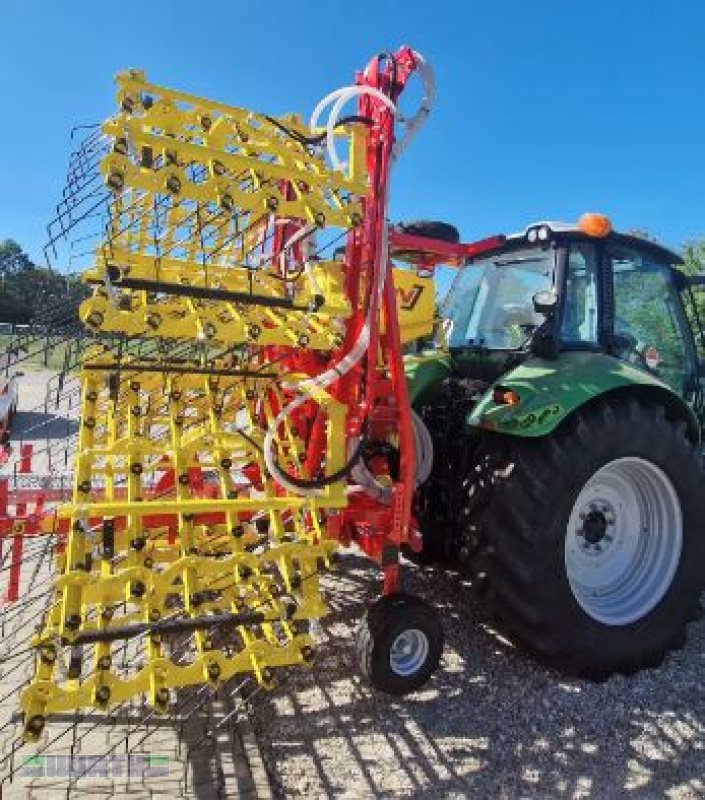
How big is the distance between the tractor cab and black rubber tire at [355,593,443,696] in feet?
4.54

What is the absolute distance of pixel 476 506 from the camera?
338 centimetres

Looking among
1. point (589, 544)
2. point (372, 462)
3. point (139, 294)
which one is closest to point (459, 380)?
point (372, 462)

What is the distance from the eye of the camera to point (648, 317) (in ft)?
13.8

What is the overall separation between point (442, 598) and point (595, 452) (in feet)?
4.64

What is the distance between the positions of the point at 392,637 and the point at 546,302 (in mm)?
1647

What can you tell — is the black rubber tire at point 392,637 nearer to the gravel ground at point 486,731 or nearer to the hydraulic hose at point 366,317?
the gravel ground at point 486,731

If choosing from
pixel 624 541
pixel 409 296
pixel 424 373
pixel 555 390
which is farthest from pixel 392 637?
pixel 409 296

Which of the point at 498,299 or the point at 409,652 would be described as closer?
the point at 409,652

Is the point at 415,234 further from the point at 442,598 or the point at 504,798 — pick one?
the point at 504,798

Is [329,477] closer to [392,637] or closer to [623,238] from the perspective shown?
[392,637]

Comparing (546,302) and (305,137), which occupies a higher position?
(305,137)

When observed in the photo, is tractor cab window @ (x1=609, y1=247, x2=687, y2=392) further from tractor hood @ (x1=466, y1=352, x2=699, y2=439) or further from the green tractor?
tractor hood @ (x1=466, y1=352, x2=699, y2=439)

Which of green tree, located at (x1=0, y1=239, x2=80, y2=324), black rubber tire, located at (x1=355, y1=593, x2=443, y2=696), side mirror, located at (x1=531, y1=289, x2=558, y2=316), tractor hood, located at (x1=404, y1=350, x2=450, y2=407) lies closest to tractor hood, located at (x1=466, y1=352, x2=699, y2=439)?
side mirror, located at (x1=531, y1=289, x2=558, y2=316)

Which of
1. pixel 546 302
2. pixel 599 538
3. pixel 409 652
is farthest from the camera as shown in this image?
pixel 599 538
